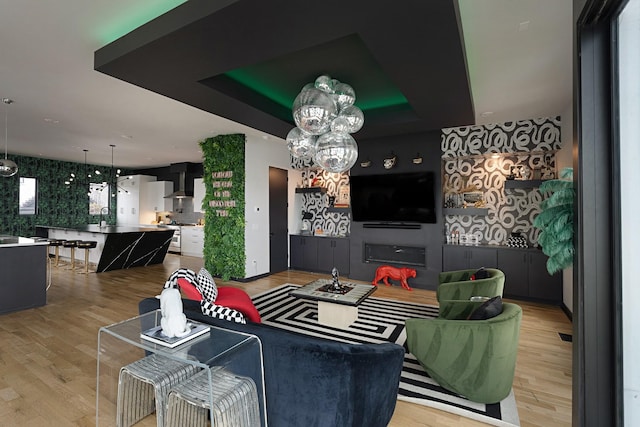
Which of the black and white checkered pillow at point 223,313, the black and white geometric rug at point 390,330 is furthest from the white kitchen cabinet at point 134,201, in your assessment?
the black and white checkered pillow at point 223,313

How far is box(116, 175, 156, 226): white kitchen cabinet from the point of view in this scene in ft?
35.1

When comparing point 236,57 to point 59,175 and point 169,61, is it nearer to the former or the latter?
point 169,61

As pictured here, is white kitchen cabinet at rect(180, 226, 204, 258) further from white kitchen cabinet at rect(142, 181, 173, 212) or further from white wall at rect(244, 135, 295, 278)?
white wall at rect(244, 135, 295, 278)

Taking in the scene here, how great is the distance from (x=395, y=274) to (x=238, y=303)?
3.30 metres

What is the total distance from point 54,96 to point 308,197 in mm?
4983

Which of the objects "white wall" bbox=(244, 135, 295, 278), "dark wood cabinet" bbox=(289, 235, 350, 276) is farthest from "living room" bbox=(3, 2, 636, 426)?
"dark wood cabinet" bbox=(289, 235, 350, 276)

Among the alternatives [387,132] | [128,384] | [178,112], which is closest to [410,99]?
[387,132]

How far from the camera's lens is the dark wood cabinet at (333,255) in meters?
6.71

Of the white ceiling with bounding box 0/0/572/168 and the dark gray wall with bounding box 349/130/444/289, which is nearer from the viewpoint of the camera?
the white ceiling with bounding box 0/0/572/168

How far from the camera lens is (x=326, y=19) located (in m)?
2.17

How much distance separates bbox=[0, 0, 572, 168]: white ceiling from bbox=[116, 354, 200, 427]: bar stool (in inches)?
105

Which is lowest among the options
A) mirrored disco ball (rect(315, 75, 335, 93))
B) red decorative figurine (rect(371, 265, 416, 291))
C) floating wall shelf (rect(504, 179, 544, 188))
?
red decorative figurine (rect(371, 265, 416, 291))

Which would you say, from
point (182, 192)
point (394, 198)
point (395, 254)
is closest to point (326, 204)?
point (394, 198)

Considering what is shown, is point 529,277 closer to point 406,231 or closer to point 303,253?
point 406,231
